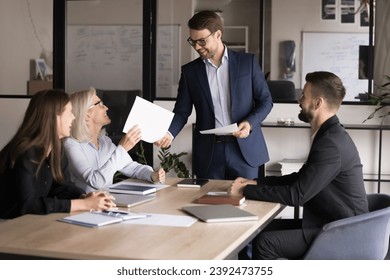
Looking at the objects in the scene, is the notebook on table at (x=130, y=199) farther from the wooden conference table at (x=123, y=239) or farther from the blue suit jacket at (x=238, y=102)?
the blue suit jacket at (x=238, y=102)

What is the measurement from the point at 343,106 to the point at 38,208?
431 cm

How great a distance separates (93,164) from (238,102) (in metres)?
0.93

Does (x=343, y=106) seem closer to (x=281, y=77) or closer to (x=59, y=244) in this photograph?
(x=281, y=77)

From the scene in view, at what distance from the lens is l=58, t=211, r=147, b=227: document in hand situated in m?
2.74

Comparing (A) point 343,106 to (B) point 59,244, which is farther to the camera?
(A) point 343,106

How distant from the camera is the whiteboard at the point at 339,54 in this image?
6.74 meters

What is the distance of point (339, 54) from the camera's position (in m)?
6.77

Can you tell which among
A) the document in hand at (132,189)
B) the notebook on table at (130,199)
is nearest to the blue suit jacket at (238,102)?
the document in hand at (132,189)

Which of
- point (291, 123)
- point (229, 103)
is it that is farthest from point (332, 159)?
point (291, 123)

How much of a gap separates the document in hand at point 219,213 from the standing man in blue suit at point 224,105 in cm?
104

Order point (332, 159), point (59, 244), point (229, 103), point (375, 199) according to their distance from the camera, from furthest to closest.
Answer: point (229, 103) < point (375, 199) < point (332, 159) < point (59, 244)

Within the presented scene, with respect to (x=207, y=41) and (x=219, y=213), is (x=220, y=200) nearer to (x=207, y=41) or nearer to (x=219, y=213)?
(x=219, y=213)

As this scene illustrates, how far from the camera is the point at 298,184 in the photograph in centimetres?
316

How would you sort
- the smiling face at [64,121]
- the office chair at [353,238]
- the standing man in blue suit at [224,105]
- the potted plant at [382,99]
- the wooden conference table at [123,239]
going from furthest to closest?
1. the potted plant at [382,99]
2. the standing man in blue suit at [224,105]
3. the smiling face at [64,121]
4. the office chair at [353,238]
5. the wooden conference table at [123,239]
